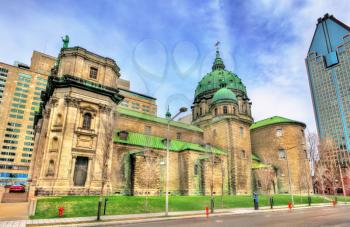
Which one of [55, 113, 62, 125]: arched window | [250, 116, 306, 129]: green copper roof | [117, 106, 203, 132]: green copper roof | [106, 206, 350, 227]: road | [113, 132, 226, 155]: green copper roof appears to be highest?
[250, 116, 306, 129]: green copper roof

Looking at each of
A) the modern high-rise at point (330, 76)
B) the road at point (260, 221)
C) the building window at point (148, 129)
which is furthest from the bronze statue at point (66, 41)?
the modern high-rise at point (330, 76)

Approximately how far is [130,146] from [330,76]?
136664 millimetres

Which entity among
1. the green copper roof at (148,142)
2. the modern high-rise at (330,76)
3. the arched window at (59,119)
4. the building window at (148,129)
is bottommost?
the green copper roof at (148,142)

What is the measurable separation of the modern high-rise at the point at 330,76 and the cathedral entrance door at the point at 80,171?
119442mm

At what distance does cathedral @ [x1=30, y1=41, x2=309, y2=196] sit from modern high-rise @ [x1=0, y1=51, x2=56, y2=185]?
9514cm

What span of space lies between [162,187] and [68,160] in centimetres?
1713

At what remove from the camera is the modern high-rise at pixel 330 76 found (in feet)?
390

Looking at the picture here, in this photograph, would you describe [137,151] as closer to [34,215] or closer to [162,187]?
[162,187]

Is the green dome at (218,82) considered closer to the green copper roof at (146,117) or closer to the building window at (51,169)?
the green copper roof at (146,117)

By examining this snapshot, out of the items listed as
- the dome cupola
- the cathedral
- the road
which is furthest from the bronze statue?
the dome cupola

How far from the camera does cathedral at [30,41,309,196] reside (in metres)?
30.7

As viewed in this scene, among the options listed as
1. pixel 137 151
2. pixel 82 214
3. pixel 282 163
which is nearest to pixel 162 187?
pixel 137 151

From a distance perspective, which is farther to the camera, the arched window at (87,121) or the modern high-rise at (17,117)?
the modern high-rise at (17,117)

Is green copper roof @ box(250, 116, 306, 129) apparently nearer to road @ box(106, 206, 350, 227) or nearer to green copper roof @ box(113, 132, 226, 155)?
green copper roof @ box(113, 132, 226, 155)
